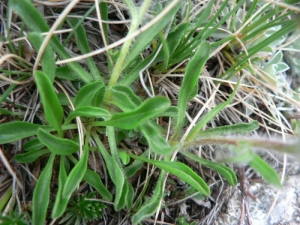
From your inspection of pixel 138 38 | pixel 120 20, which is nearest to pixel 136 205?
pixel 138 38

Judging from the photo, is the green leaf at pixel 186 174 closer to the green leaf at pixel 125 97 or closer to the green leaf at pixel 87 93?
the green leaf at pixel 125 97

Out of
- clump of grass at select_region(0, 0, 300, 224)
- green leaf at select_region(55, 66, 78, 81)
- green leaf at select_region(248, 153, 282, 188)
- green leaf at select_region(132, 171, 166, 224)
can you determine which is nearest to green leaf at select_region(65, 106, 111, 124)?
clump of grass at select_region(0, 0, 300, 224)

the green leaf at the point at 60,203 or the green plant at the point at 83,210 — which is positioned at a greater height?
the green leaf at the point at 60,203

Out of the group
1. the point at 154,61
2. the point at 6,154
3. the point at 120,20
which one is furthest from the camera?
the point at 120,20

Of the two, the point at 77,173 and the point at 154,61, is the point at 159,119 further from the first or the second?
the point at 77,173

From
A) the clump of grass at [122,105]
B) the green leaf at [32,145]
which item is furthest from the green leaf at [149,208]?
the green leaf at [32,145]

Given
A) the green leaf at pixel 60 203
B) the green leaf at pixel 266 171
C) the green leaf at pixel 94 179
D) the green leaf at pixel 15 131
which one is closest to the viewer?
the green leaf at pixel 266 171

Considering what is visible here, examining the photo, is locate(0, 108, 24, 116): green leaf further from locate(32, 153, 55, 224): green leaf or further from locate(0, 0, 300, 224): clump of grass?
locate(32, 153, 55, 224): green leaf
